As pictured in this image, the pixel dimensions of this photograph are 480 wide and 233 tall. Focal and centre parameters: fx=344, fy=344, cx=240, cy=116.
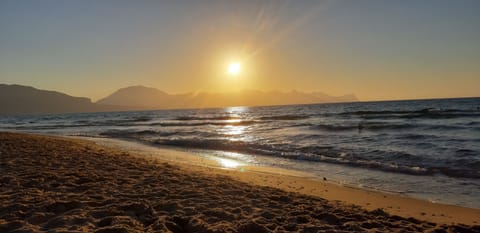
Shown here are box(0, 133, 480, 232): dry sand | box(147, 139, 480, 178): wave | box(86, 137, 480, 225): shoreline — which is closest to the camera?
box(0, 133, 480, 232): dry sand

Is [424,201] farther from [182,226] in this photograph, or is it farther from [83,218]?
[83,218]

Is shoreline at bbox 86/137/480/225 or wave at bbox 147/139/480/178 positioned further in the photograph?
wave at bbox 147/139/480/178

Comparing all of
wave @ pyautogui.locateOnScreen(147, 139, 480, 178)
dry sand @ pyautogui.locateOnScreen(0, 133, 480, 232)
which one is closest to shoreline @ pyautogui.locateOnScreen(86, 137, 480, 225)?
dry sand @ pyautogui.locateOnScreen(0, 133, 480, 232)

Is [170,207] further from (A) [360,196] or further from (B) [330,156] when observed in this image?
(B) [330,156]

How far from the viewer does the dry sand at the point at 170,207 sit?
192 inches

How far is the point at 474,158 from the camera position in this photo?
11297 mm

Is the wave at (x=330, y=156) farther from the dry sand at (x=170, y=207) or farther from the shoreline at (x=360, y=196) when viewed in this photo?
the dry sand at (x=170, y=207)

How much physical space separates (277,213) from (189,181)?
3123mm

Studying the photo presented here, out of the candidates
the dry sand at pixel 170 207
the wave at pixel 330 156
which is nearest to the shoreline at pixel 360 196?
the dry sand at pixel 170 207

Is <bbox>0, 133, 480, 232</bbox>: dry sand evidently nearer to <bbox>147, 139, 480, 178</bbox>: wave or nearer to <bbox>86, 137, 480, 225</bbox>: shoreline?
<bbox>86, 137, 480, 225</bbox>: shoreline

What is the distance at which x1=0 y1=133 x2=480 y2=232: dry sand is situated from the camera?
192 inches

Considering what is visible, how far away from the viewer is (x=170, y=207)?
5.73 meters

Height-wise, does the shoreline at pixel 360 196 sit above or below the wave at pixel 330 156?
above

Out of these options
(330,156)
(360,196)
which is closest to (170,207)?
(360,196)
